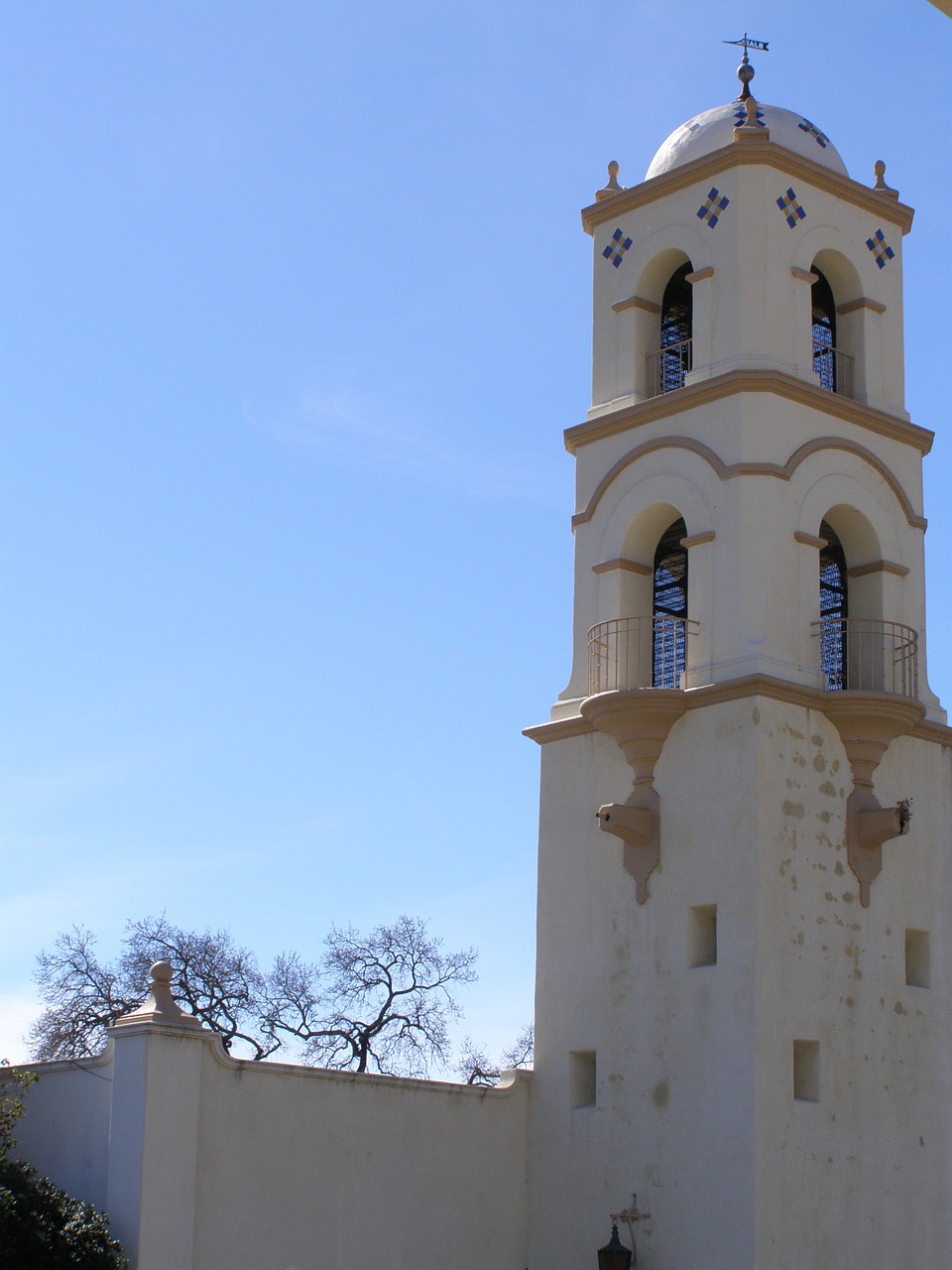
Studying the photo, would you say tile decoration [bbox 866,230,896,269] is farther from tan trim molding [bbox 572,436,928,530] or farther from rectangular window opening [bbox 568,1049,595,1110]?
rectangular window opening [bbox 568,1049,595,1110]

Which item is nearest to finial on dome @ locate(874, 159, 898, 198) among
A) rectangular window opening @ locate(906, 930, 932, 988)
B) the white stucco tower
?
the white stucco tower

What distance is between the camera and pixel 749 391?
2559 cm

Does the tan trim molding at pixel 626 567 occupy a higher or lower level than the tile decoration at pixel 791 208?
lower

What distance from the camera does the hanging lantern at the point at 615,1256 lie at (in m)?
23.3

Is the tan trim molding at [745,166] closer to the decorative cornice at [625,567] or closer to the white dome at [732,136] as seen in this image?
the white dome at [732,136]

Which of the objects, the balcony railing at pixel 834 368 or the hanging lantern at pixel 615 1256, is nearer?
the hanging lantern at pixel 615 1256

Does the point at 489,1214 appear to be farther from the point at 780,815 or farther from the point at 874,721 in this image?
the point at 874,721

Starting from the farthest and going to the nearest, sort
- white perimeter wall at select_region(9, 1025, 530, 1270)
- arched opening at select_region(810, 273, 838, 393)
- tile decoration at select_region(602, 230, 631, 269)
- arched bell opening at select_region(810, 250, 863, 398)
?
1. tile decoration at select_region(602, 230, 631, 269)
2. arched opening at select_region(810, 273, 838, 393)
3. arched bell opening at select_region(810, 250, 863, 398)
4. white perimeter wall at select_region(9, 1025, 530, 1270)

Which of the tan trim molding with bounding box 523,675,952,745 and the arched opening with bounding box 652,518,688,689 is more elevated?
the arched opening with bounding box 652,518,688,689

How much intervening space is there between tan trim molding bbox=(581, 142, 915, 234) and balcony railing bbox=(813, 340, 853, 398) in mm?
2044

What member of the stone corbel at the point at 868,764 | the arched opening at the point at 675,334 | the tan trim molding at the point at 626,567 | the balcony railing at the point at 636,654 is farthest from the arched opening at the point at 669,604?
the stone corbel at the point at 868,764

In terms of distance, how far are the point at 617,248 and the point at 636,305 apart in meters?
1.03

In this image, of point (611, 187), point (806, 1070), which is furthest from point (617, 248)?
point (806, 1070)

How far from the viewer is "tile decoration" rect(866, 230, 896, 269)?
27859 mm
